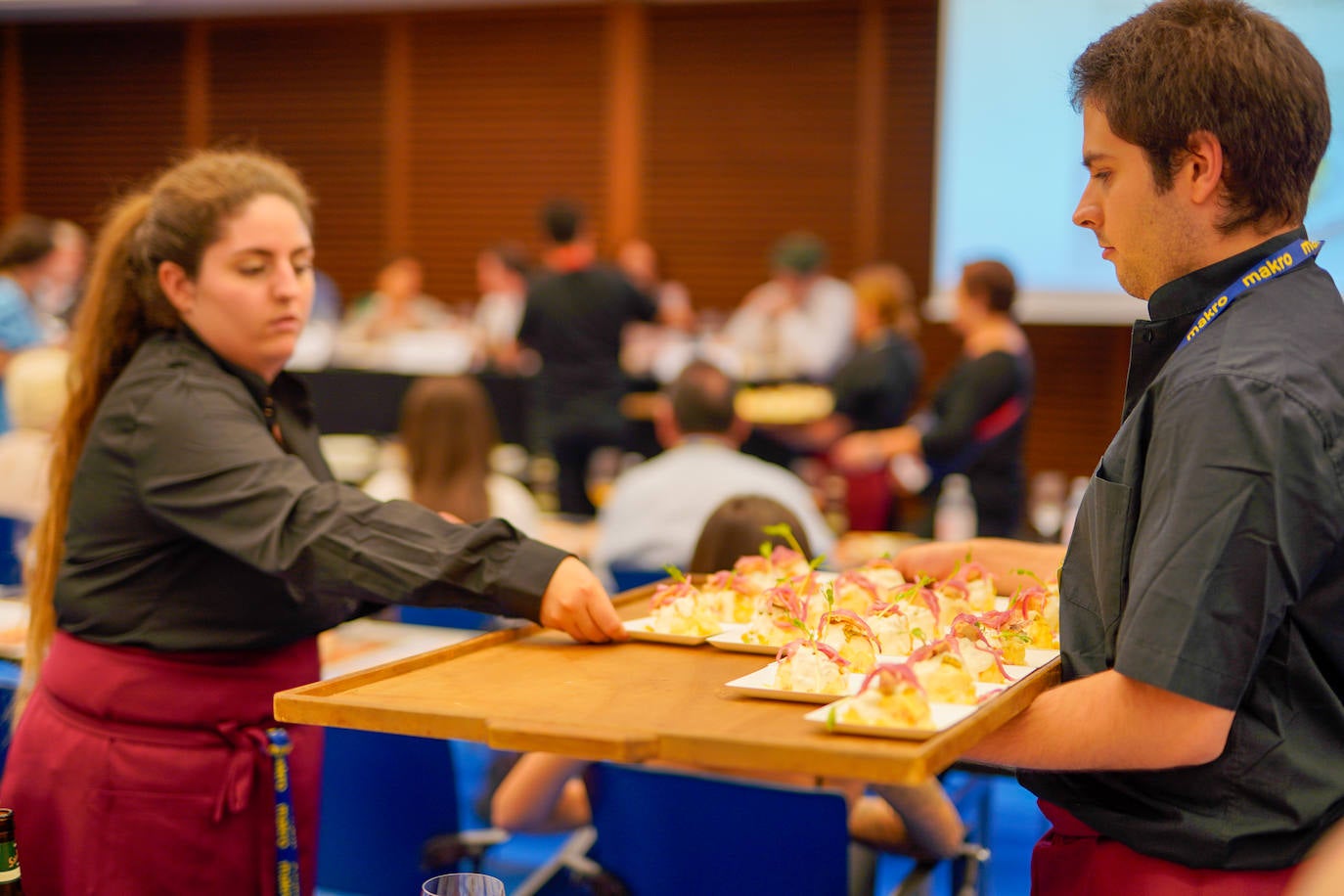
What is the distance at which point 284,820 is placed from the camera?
183cm

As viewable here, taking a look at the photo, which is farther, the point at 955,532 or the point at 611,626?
the point at 955,532

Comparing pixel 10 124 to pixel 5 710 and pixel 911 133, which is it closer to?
pixel 911 133

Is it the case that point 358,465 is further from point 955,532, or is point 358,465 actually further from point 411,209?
point 411,209

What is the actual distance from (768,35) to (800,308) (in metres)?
2.29

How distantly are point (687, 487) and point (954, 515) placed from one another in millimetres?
2707

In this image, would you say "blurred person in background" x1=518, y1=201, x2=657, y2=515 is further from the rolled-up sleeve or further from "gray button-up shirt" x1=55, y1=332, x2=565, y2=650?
the rolled-up sleeve

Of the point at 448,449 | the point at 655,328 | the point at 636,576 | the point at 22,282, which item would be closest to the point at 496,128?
the point at 655,328

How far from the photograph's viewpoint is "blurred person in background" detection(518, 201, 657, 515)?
Result: 7.08 meters

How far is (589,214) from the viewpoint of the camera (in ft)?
32.3

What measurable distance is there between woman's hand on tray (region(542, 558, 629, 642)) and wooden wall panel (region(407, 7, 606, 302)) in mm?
8348

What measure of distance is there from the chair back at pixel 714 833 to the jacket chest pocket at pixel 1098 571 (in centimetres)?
48

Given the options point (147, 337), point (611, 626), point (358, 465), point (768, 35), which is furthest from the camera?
point (768, 35)

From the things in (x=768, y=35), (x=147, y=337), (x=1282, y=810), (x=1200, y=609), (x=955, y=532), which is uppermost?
(x=768, y=35)

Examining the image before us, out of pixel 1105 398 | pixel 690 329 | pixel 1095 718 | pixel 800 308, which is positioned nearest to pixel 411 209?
pixel 690 329
